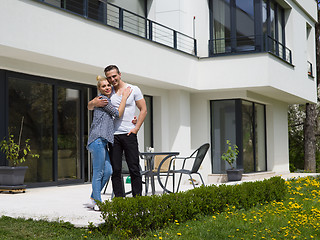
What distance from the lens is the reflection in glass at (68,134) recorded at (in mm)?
11227

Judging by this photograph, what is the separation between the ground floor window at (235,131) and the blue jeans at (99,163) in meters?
9.75

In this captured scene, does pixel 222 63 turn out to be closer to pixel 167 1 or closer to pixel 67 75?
pixel 167 1

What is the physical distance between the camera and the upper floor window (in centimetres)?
1462

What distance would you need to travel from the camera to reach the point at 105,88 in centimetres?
601

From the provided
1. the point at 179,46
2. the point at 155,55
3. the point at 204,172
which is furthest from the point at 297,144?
the point at 155,55

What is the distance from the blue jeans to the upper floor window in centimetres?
957

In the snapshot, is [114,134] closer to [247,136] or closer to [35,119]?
[35,119]

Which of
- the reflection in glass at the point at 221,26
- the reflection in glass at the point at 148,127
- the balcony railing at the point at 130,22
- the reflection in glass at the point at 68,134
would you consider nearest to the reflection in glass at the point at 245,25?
the reflection in glass at the point at 221,26

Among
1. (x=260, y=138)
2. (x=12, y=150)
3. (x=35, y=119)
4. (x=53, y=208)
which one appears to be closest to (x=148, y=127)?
(x=35, y=119)

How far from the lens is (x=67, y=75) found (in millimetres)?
11195

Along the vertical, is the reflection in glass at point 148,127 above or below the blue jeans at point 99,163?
above

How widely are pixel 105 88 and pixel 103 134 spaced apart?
573mm

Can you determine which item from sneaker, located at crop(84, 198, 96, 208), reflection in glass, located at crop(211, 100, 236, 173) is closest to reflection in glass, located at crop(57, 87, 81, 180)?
sneaker, located at crop(84, 198, 96, 208)

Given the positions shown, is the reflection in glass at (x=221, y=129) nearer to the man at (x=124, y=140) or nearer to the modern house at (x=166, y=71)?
the modern house at (x=166, y=71)
